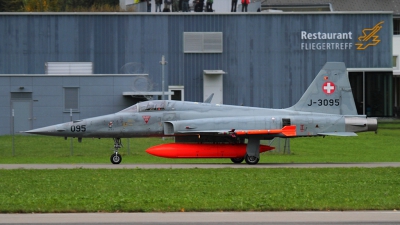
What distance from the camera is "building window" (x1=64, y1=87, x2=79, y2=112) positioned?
4216cm

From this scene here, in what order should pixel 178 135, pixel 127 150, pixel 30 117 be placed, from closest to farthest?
pixel 178 135, pixel 127 150, pixel 30 117

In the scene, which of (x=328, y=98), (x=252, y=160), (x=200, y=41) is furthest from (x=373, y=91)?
(x=252, y=160)

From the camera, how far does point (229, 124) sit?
2625cm

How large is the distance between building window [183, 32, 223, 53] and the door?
38.3 ft

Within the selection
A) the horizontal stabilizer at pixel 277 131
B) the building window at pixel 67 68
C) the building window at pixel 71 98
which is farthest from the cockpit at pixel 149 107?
the building window at pixel 67 68

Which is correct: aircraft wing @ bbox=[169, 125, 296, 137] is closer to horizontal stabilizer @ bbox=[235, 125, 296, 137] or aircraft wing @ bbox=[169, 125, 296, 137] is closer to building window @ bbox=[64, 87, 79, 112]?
horizontal stabilizer @ bbox=[235, 125, 296, 137]

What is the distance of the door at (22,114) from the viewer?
137 feet

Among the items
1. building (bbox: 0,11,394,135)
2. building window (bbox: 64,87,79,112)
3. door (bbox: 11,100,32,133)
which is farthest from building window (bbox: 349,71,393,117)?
door (bbox: 11,100,32,133)

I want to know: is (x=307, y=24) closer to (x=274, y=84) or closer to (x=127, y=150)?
(x=274, y=84)

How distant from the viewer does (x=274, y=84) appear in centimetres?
4903

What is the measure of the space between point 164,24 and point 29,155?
19573mm

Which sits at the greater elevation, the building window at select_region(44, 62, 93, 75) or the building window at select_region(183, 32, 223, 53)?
the building window at select_region(183, 32, 223, 53)

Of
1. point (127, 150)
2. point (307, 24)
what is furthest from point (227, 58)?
point (127, 150)

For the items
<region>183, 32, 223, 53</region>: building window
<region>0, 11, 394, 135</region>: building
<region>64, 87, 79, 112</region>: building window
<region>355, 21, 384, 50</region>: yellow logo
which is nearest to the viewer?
<region>64, 87, 79, 112</region>: building window
